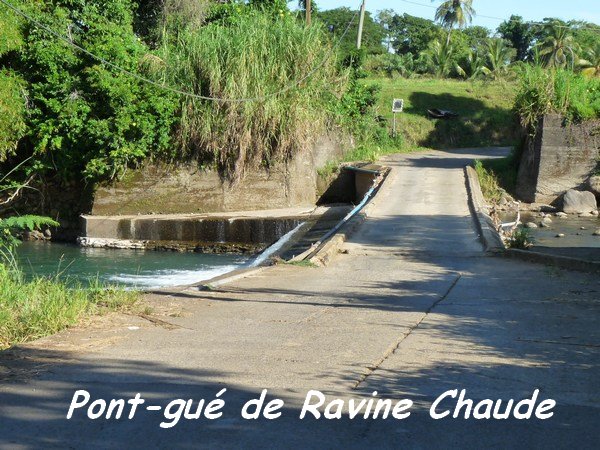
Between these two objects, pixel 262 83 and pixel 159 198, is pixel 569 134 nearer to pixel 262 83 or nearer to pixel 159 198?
pixel 262 83

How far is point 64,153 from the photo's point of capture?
2558 centimetres

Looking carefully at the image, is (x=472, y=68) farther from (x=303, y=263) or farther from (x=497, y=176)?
(x=303, y=263)

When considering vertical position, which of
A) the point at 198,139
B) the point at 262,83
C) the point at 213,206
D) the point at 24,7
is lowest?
the point at 213,206

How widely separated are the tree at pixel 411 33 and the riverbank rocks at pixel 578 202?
51172 mm

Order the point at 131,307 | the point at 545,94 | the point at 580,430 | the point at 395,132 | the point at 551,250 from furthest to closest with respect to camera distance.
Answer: the point at 395,132, the point at 545,94, the point at 551,250, the point at 131,307, the point at 580,430

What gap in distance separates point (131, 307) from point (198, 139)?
18108 millimetres

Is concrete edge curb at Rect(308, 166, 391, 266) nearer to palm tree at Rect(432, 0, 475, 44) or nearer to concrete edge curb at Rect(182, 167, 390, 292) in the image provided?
concrete edge curb at Rect(182, 167, 390, 292)

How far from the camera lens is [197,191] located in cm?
2695

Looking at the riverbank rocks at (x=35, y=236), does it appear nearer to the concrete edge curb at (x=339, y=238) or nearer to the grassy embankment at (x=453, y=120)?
the concrete edge curb at (x=339, y=238)

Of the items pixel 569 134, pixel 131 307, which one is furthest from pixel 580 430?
pixel 569 134

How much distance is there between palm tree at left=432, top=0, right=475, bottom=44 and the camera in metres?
73.4

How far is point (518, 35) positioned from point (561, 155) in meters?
55.1

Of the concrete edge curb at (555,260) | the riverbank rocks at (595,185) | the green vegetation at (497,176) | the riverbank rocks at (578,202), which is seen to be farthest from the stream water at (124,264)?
the riverbank rocks at (595,185)

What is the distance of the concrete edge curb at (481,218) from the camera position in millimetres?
15538
